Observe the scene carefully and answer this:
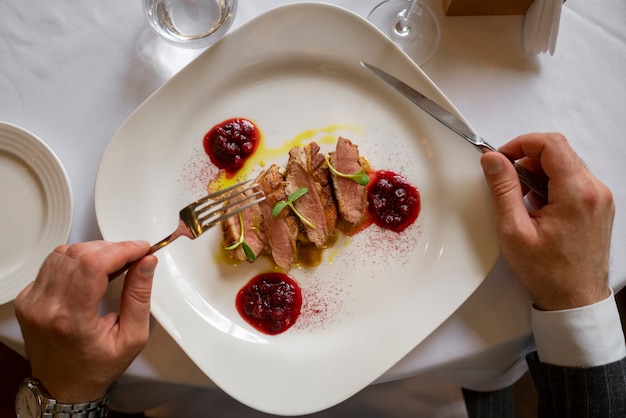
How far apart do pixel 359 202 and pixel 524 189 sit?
2.13ft

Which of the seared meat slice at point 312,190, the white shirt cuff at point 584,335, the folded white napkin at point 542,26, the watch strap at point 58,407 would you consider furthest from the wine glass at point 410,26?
the watch strap at point 58,407

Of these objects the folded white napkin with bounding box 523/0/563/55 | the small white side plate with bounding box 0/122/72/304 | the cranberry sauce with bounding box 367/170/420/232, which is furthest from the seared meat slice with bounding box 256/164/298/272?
the folded white napkin with bounding box 523/0/563/55

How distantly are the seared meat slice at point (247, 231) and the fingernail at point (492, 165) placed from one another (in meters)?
0.90

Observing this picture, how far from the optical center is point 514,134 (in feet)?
6.86

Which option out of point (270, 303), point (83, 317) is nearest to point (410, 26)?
point (270, 303)

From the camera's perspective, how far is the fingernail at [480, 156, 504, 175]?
1.83 metres

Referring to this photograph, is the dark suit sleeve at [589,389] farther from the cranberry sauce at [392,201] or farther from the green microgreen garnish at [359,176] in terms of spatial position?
the green microgreen garnish at [359,176]

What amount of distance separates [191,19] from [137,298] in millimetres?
1179

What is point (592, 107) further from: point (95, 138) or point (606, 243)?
point (95, 138)

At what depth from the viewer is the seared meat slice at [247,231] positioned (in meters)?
2.00

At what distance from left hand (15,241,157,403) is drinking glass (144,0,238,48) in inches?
33.7

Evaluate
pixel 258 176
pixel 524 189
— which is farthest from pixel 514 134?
pixel 258 176

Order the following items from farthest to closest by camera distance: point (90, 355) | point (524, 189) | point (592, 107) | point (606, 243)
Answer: point (592, 107)
point (524, 189)
point (606, 243)
point (90, 355)

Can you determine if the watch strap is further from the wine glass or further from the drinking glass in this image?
the wine glass
